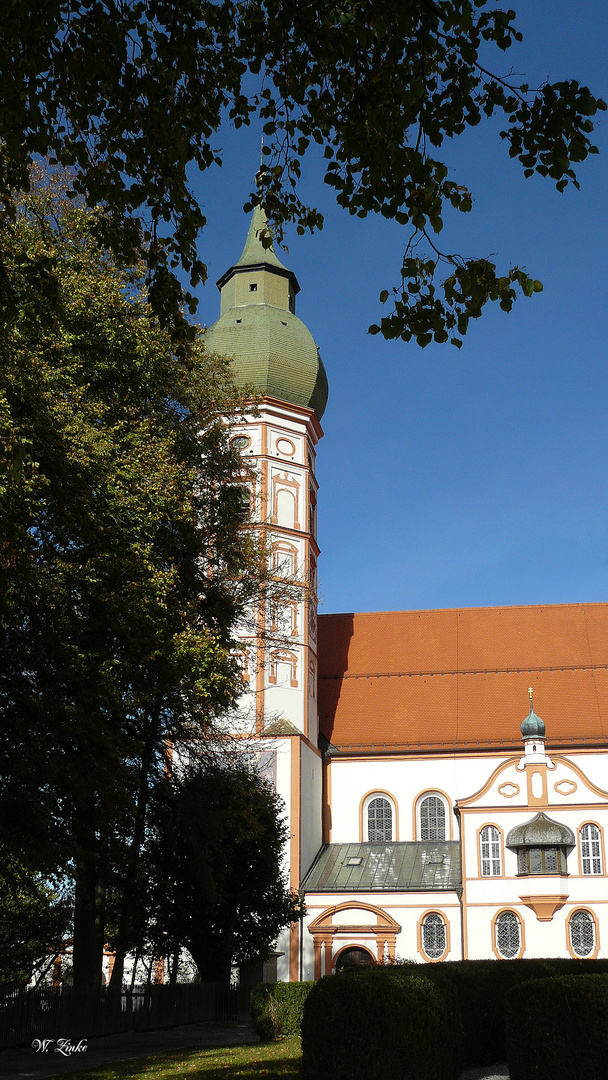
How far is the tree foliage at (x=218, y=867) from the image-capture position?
56.5 ft

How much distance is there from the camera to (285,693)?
102 feet

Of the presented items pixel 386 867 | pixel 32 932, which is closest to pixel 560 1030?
pixel 32 932

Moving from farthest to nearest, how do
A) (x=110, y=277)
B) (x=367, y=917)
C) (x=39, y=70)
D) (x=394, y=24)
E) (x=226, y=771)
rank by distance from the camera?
(x=367, y=917) < (x=226, y=771) < (x=110, y=277) < (x=39, y=70) < (x=394, y=24)

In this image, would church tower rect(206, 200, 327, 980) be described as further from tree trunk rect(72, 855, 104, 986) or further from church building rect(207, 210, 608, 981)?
tree trunk rect(72, 855, 104, 986)

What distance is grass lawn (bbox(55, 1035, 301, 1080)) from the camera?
472 inches

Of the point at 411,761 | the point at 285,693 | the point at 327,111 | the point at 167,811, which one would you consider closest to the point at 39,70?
the point at 327,111

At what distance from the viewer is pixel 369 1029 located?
893cm

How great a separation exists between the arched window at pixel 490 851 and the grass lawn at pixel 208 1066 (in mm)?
14005

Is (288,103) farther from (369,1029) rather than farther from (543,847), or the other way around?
(543,847)

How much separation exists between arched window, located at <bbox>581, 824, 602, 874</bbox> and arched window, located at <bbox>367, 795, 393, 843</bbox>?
6.08 m

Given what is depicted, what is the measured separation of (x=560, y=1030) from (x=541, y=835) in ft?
68.3

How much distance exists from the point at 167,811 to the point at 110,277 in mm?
8708

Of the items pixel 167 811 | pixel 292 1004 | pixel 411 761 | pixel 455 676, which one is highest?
pixel 455 676

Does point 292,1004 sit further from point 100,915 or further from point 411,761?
point 411,761
